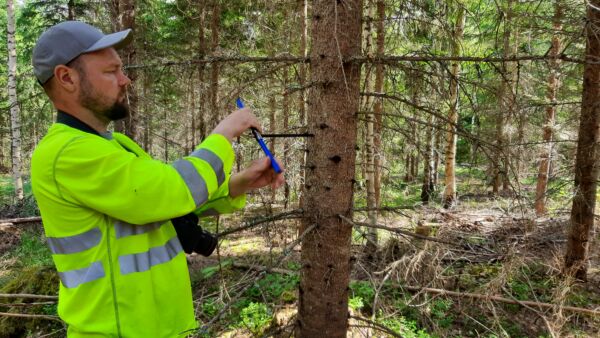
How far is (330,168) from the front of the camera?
224 cm

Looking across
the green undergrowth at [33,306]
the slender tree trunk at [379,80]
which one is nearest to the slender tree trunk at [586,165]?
the slender tree trunk at [379,80]

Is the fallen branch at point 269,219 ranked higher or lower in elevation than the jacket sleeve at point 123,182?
lower

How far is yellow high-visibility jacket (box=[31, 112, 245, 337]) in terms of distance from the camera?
1.41 meters

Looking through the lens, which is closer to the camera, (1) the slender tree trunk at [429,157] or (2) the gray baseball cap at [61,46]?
(2) the gray baseball cap at [61,46]

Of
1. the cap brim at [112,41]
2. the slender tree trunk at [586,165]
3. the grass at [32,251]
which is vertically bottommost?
the grass at [32,251]

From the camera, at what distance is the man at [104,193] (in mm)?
1414

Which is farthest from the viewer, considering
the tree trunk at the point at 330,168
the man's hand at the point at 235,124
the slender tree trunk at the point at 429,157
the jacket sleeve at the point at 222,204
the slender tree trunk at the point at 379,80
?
the slender tree trunk at the point at 379,80

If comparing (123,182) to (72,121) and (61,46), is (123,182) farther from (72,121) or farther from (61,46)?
(61,46)

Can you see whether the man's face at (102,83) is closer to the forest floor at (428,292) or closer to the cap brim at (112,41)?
the cap brim at (112,41)

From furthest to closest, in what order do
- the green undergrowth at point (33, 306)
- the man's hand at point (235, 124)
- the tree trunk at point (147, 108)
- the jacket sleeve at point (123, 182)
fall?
the green undergrowth at point (33, 306)
the tree trunk at point (147, 108)
the man's hand at point (235, 124)
the jacket sleeve at point (123, 182)

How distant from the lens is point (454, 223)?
9.79m

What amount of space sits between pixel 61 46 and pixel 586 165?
7.14 metres

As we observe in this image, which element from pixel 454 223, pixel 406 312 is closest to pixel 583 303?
pixel 406 312

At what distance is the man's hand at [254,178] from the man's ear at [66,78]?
32.2 inches
